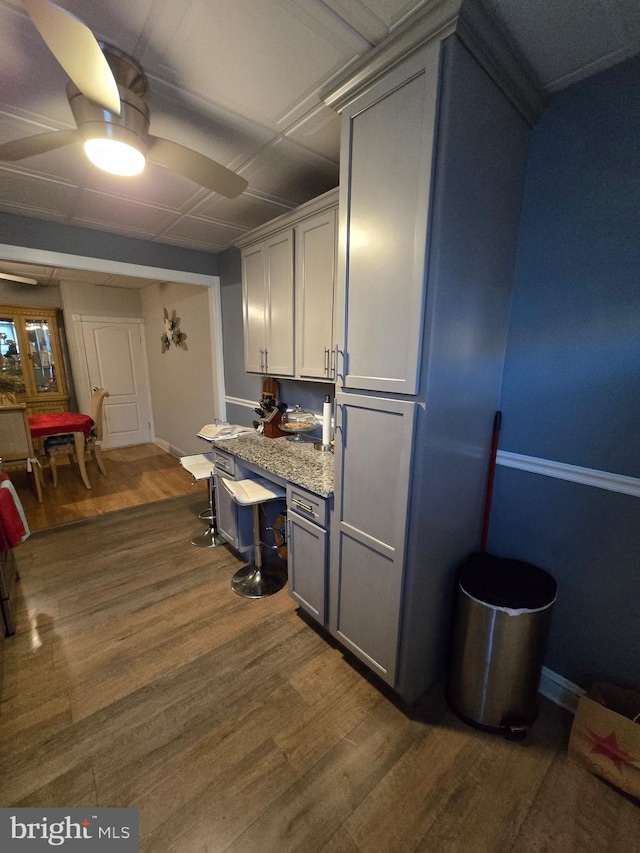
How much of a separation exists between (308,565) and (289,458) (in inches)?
25.5

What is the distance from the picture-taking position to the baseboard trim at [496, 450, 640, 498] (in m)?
1.30

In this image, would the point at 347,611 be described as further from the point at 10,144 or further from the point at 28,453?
the point at 28,453

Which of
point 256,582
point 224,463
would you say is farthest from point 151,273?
point 256,582

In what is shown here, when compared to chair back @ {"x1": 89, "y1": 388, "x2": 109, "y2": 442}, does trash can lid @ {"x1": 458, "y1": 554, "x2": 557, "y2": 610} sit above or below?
below

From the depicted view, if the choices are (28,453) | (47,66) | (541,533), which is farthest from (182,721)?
(28,453)

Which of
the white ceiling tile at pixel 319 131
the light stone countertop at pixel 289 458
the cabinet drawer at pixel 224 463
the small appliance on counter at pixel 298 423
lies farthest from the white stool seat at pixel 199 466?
the white ceiling tile at pixel 319 131

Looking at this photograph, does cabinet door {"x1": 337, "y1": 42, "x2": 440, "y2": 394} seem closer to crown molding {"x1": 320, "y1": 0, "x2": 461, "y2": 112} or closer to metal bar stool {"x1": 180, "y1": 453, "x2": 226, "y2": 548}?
crown molding {"x1": 320, "y1": 0, "x2": 461, "y2": 112}

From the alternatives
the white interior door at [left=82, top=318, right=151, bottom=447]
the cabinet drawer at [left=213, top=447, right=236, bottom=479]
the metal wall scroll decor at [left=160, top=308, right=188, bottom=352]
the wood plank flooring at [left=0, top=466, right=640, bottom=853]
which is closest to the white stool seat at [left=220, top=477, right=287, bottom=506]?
the cabinet drawer at [left=213, top=447, right=236, bottom=479]

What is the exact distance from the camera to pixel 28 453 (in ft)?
11.4

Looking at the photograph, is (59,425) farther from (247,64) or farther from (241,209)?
(247,64)

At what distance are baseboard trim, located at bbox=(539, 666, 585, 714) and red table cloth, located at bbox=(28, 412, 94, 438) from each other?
15.4ft

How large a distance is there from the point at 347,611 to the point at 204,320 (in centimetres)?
336

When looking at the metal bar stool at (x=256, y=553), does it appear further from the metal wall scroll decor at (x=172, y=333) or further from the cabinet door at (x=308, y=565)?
the metal wall scroll decor at (x=172, y=333)

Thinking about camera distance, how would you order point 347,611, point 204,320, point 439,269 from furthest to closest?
point 204,320
point 347,611
point 439,269
